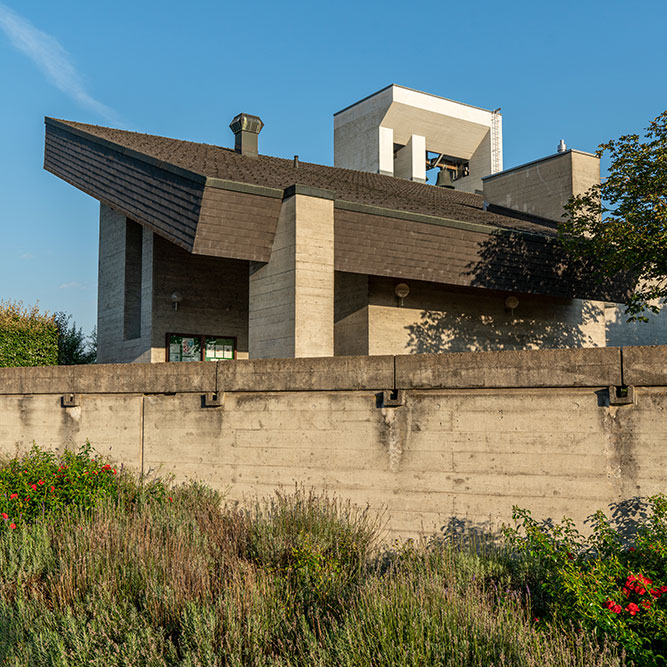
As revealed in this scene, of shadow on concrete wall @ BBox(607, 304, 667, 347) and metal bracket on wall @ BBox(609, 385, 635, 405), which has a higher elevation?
shadow on concrete wall @ BBox(607, 304, 667, 347)

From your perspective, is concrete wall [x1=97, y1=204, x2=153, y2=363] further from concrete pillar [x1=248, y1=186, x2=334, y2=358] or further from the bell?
the bell

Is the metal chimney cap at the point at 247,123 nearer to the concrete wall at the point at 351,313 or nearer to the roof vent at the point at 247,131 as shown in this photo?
the roof vent at the point at 247,131

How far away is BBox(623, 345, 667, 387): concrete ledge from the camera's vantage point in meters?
7.49

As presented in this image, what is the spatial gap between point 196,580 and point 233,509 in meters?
3.32

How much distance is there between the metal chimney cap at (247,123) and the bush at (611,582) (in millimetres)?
15486

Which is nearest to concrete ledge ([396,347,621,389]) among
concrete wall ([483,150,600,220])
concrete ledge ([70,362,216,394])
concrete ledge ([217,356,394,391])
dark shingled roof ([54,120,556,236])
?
concrete ledge ([217,356,394,391])

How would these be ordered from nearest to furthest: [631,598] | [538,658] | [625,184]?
[538,658] < [631,598] < [625,184]

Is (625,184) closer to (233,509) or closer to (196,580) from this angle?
(233,509)

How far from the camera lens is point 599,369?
25.7ft

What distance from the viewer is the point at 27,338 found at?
1969 centimetres

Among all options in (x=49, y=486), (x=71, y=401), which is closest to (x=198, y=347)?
(x=71, y=401)

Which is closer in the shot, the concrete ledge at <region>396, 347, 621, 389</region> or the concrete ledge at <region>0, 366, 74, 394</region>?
the concrete ledge at <region>396, 347, 621, 389</region>

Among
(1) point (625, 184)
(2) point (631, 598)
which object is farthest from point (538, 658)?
(1) point (625, 184)

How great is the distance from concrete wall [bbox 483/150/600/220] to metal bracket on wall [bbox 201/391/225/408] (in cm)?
1568
